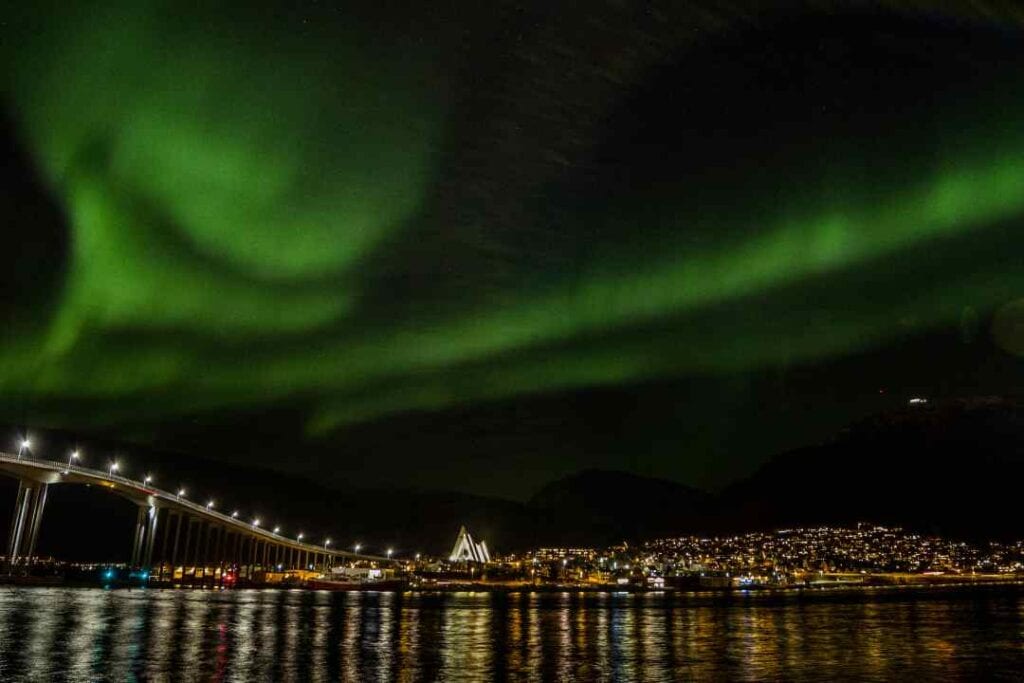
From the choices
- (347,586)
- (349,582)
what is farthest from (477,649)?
(349,582)

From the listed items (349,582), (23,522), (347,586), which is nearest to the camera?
(23,522)

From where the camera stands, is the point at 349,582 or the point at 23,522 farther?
the point at 349,582

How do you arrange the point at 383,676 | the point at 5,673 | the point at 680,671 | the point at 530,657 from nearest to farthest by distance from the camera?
the point at 5,673, the point at 383,676, the point at 680,671, the point at 530,657

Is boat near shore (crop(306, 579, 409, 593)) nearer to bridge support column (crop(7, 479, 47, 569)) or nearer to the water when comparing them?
bridge support column (crop(7, 479, 47, 569))

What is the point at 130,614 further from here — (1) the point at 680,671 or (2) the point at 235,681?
(1) the point at 680,671

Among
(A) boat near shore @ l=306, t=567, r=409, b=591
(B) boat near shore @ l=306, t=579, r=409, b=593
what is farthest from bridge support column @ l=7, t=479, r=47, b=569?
(B) boat near shore @ l=306, t=579, r=409, b=593

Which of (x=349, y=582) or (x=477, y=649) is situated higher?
(x=477, y=649)

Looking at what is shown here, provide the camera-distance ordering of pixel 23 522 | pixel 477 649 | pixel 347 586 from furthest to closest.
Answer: pixel 347 586 → pixel 23 522 → pixel 477 649

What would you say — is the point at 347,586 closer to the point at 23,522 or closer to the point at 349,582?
the point at 349,582

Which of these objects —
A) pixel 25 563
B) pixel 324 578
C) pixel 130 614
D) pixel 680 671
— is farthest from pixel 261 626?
pixel 324 578

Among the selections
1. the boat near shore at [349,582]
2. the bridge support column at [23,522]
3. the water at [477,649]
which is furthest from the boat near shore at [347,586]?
the water at [477,649]

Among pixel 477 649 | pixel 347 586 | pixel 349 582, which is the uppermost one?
pixel 477 649
